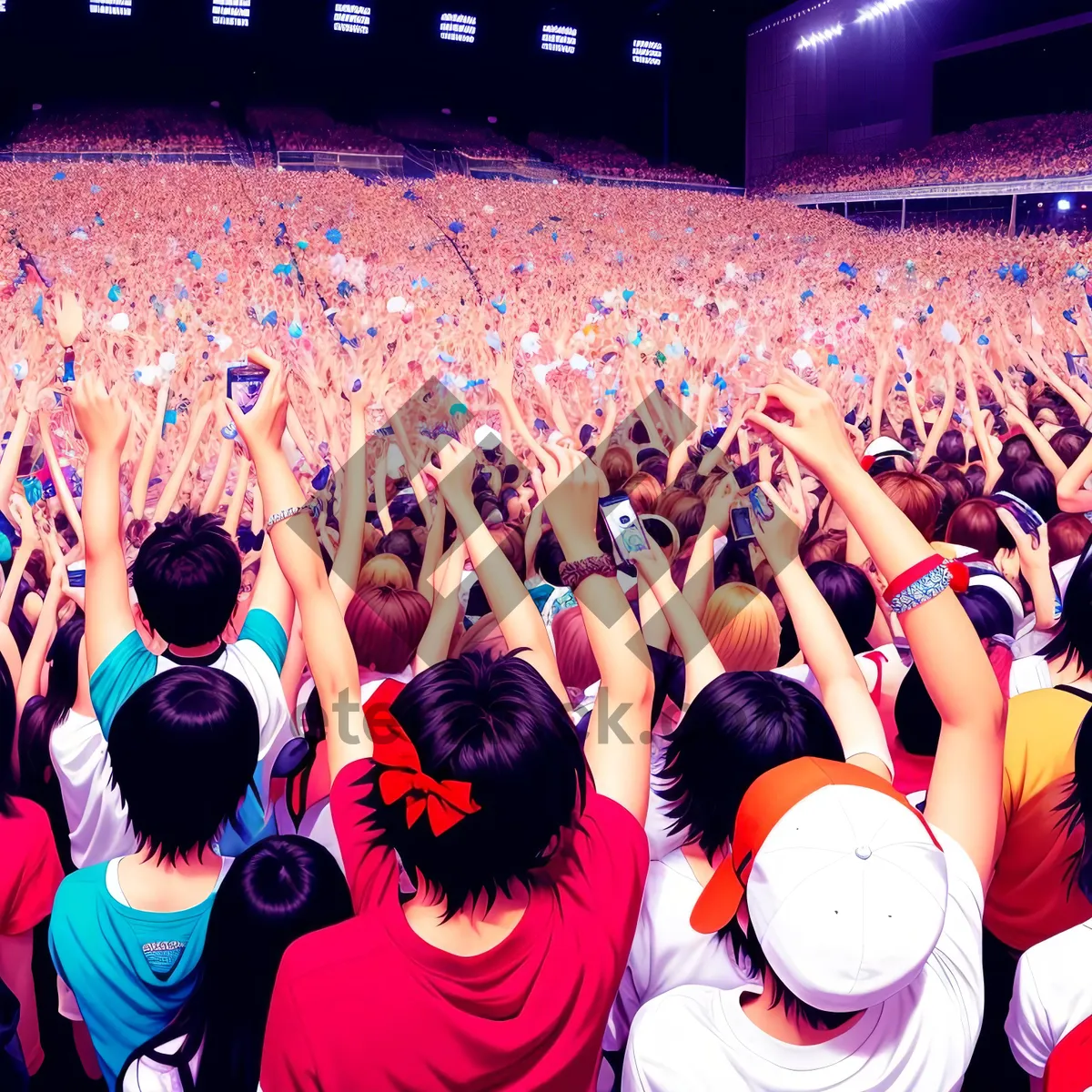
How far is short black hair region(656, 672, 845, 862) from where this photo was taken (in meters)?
1.43

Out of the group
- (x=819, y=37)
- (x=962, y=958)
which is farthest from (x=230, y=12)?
(x=962, y=958)

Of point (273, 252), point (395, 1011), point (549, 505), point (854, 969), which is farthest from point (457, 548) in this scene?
point (273, 252)

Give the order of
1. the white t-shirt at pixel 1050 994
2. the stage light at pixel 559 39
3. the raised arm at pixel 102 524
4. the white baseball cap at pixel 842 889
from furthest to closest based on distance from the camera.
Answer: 1. the stage light at pixel 559 39
2. the raised arm at pixel 102 524
3. the white t-shirt at pixel 1050 994
4. the white baseball cap at pixel 842 889

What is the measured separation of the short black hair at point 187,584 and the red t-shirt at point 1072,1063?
1.46 m

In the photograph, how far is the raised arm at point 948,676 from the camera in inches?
50.2

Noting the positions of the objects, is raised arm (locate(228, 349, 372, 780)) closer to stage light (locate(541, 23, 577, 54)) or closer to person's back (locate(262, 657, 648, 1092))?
person's back (locate(262, 657, 648, 1092))

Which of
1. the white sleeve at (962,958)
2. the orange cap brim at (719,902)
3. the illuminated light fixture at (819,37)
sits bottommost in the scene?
the white sleeve at (962,958)

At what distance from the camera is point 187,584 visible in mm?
1789

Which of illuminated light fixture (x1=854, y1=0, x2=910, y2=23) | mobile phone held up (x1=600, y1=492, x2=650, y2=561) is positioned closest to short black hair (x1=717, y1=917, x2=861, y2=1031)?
mobile phone held up (x1=600, y1=492, x2=650, y2=561)

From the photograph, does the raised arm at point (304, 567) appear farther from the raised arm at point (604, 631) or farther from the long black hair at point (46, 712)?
the long black hair at point (46, 712)

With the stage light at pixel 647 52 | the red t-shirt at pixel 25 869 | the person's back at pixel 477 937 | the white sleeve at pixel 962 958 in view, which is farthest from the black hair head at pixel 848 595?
the stage light at pixel 647 52

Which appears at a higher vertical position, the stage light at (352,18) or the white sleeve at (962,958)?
the stage light at (352,18)

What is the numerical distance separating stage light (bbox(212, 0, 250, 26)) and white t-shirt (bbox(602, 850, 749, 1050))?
23.1m

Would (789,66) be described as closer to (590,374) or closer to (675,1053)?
(590,374)
